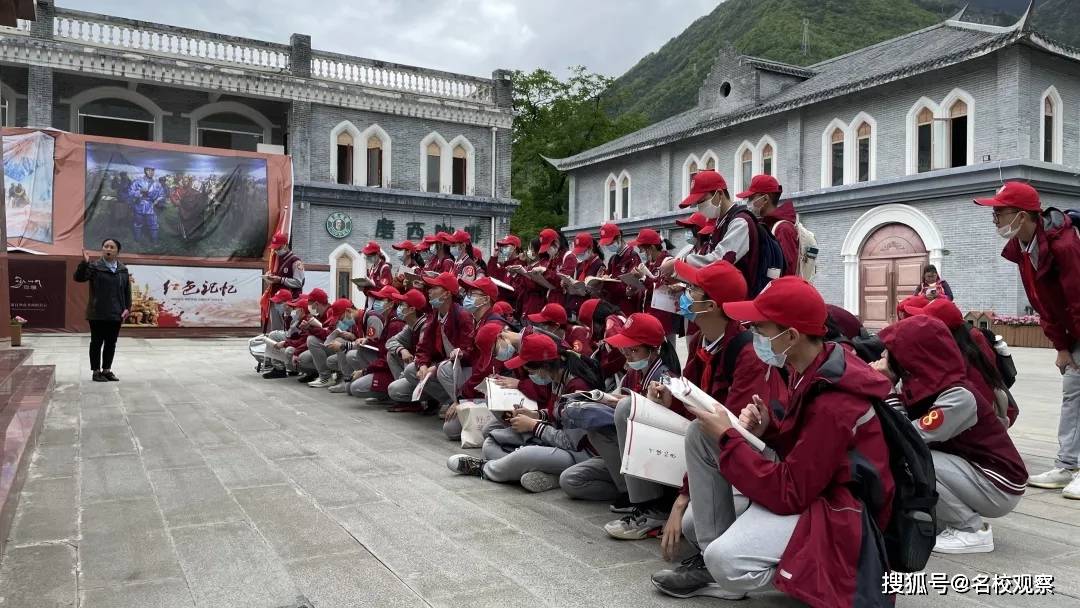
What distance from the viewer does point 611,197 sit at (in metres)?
30.5

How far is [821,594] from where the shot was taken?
272cm

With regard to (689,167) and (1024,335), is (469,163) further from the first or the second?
(1024,335)

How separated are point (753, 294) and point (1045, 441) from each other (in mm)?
3586

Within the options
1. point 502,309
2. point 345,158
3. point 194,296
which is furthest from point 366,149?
point 502,309

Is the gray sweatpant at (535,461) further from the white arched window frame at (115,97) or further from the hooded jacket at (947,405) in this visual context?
the white arched window frame at (115,97)

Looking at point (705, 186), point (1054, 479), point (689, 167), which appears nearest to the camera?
point (1054, 479)

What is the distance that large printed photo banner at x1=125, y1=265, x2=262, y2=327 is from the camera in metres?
19.4

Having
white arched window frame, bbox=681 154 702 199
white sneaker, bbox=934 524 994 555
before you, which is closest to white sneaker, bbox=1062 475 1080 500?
white sneaker, bbox=934 524 994 555

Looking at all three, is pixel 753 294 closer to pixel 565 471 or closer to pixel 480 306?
pixel 565 471

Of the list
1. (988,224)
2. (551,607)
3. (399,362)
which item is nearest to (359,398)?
(399,362)

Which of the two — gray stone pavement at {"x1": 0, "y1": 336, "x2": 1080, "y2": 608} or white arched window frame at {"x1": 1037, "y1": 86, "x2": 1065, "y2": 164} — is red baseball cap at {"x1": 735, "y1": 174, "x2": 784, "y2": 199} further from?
white arched window frame at {"x1": 1037, "y1": 86, "x2": 1065, "y2": 164}

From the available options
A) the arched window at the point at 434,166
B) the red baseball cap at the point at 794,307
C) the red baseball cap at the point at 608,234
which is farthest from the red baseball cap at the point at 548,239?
the arched window at the point at 434,166

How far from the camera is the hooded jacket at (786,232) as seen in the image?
5.36 meters

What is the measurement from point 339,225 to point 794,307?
81.5 ft
